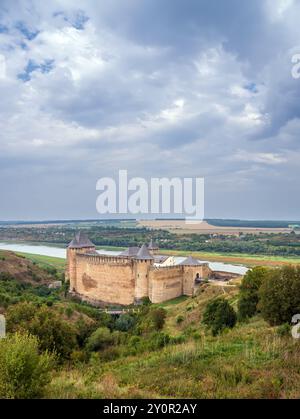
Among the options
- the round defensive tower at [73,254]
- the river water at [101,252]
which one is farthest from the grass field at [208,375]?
the river water at [101,252]

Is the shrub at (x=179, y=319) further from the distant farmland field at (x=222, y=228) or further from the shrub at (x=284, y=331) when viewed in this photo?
the distant farmland field at (x=222, y=228)

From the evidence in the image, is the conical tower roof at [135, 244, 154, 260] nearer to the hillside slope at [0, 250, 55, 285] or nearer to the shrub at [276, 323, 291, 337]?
the hillside slope at [0, 250, 55, 285]

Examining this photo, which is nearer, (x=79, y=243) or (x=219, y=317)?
(x=219, y=317)

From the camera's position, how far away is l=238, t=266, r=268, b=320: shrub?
16828 mm

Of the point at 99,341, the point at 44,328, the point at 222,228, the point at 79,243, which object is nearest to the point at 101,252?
the point at 79,243

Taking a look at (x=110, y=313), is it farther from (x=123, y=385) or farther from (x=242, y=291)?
(x=123, y=385)

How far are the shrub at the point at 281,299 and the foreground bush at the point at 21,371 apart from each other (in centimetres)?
800

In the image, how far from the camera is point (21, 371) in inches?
240

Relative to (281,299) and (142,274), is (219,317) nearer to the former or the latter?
(281,299)

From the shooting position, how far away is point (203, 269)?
3058 centimetres

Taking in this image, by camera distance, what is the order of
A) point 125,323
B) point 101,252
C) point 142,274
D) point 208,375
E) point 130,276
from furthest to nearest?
point 101,252 < point 130,276 < point 142,274 < point 125,323 < point 208,375

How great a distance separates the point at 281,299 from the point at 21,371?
339 inches

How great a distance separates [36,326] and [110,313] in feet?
50.6

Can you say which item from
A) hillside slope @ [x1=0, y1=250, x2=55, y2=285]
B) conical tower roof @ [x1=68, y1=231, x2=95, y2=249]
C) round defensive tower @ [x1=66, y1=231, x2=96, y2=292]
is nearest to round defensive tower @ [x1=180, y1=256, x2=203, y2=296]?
round defensive tower @ [x1=66, y1=231, x2=96, y2=292]
